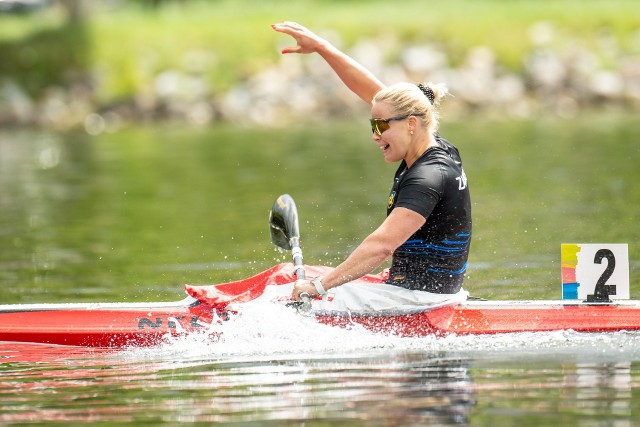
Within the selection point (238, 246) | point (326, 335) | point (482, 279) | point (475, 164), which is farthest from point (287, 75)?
point (326, 335)

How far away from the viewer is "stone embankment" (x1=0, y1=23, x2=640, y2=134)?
33.4 meters

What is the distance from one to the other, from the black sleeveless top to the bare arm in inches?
2.8

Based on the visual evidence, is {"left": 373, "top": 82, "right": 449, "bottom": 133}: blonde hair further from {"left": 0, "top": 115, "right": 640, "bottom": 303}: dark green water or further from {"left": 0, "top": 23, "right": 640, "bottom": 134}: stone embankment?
{"left": 0, "top": 23, "right": 640, "bottom": 134}: stone embankment

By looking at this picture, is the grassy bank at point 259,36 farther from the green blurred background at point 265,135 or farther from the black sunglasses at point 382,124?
the black sunglasses at point 382,124

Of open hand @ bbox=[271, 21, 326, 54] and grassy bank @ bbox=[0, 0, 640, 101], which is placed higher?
grassy bank @ bbox=[0, 0, 640, 101]

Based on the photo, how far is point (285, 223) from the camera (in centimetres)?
936

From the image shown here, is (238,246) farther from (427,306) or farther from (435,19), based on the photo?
(435,19)

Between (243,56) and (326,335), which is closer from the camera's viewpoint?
(326,335)

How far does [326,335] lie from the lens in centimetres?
855

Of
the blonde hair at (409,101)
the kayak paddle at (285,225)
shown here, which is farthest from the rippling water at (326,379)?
the blonde hair at (409,101)

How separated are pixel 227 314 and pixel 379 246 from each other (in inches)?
49.4

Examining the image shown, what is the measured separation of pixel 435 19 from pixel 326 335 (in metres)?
28.7

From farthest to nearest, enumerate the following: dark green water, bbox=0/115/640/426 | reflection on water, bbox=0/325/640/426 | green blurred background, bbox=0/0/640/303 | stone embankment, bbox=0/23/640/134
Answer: stone embankment, bbox=0/23/640/134
green blurred background, bbox=0/0/640/303
dark green water, bbox=0/115/640/426
reflection on water, bbox=0/325/640/426

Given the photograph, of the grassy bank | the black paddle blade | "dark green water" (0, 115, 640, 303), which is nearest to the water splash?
the black paddle blade
